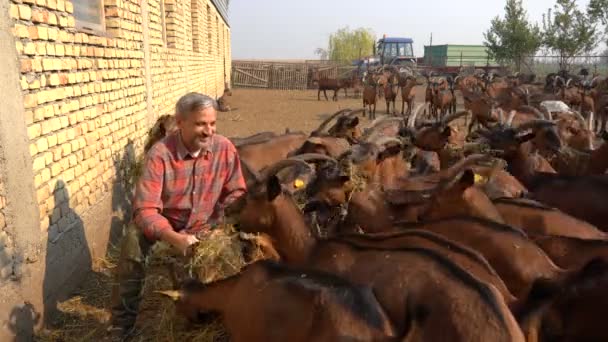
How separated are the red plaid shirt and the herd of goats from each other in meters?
0.22

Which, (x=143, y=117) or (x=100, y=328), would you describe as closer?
(x=100, y=328)

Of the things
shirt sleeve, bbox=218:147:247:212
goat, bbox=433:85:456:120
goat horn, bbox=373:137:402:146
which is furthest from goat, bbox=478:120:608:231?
goat, bbox=433:85:456:120

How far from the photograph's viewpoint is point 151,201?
4195 millimetres

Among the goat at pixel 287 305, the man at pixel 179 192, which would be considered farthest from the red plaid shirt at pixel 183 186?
the goat at pixel 287 305

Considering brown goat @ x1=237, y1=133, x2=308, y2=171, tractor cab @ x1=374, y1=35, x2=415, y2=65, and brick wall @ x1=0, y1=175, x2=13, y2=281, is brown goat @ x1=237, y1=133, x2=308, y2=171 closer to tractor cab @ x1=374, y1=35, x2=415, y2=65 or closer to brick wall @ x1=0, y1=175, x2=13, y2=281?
brick wall @ x1=0, y1=175, x2=13, y2=281

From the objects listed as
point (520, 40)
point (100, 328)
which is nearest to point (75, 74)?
point (100, 328)

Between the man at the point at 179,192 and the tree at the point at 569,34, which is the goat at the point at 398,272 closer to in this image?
the man at the point at 179,192

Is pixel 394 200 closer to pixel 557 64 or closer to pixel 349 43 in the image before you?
pixel 557 64

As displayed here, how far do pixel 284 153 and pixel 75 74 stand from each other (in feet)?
12.5

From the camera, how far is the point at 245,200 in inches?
187

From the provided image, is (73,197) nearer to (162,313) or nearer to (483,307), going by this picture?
(162,313)

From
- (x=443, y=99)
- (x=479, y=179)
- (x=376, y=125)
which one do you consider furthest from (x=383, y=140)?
(x=443, y=99)

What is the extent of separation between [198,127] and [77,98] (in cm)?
240

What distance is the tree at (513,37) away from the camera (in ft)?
131
